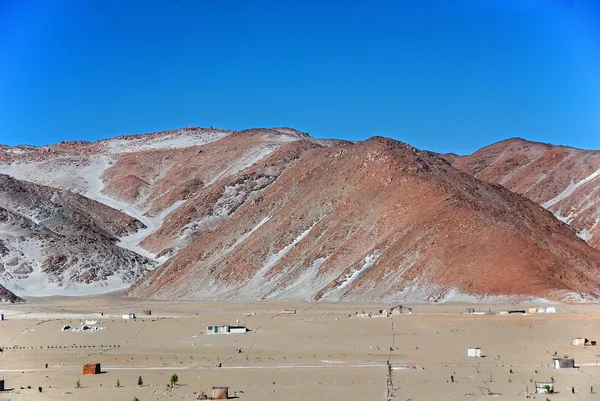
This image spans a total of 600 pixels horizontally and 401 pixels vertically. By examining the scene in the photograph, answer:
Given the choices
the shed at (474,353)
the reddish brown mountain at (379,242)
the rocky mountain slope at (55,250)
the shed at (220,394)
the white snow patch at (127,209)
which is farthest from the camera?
the white snow patch at (127,209)

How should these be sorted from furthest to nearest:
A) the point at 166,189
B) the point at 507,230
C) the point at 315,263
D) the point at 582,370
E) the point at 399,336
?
the point at 166,189 → the point at 315,263 → the point at 507,230 → the point at 399,336 → the point at 582,370

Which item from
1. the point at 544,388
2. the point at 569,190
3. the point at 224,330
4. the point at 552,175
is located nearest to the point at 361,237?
the point at 224,330

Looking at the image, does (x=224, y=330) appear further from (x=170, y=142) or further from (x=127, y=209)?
(x=170, y=142)

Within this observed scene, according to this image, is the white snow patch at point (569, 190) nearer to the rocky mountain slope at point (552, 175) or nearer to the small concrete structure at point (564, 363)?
the rocky mountain slope at point (552, 175)

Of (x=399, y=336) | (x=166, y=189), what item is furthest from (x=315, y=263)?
(x=166, y=189)

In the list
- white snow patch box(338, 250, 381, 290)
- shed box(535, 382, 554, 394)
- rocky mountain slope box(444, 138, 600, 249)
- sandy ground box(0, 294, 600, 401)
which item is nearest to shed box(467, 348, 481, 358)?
sandy ground box(0, 294, 600, 401)

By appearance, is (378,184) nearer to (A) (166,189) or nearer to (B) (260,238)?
(B) (260,238)

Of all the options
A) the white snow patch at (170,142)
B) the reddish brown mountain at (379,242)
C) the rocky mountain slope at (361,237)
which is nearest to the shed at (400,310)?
the rocky mountain slope at (361,237)
